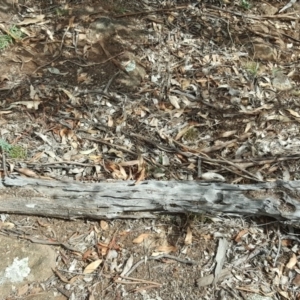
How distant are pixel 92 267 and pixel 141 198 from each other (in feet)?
1.79

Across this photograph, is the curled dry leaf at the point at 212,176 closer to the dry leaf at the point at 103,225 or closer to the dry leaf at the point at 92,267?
the dry leaf at the point at 103,225

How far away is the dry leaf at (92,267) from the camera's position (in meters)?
3.13

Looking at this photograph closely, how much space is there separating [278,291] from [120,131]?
62.6 inches

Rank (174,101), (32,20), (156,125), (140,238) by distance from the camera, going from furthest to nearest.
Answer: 1. (32,20)
2. (174,101)
3. (156,125)
4. (140,238)

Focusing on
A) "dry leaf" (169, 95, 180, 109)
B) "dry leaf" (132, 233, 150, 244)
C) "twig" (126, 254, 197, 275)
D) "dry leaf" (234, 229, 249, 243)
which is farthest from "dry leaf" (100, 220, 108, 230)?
"dry leaf" (169, 95, 180, 109)

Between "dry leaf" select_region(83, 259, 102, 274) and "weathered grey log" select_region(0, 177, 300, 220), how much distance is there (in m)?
0.29

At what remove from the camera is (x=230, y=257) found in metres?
3.15

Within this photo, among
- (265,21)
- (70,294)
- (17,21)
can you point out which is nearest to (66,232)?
(70,294)

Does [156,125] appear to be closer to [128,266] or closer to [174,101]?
[174,101]

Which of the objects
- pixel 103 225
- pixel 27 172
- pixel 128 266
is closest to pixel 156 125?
pixel 103 225

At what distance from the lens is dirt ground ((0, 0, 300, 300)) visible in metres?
3.12

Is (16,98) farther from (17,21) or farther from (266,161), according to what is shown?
(266,161)

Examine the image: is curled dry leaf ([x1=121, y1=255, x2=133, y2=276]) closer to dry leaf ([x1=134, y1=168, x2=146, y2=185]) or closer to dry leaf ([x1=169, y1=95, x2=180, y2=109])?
dry leaf ([x1=134, y1=168, x2=146, y2=185])

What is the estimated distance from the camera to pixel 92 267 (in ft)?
10.3
